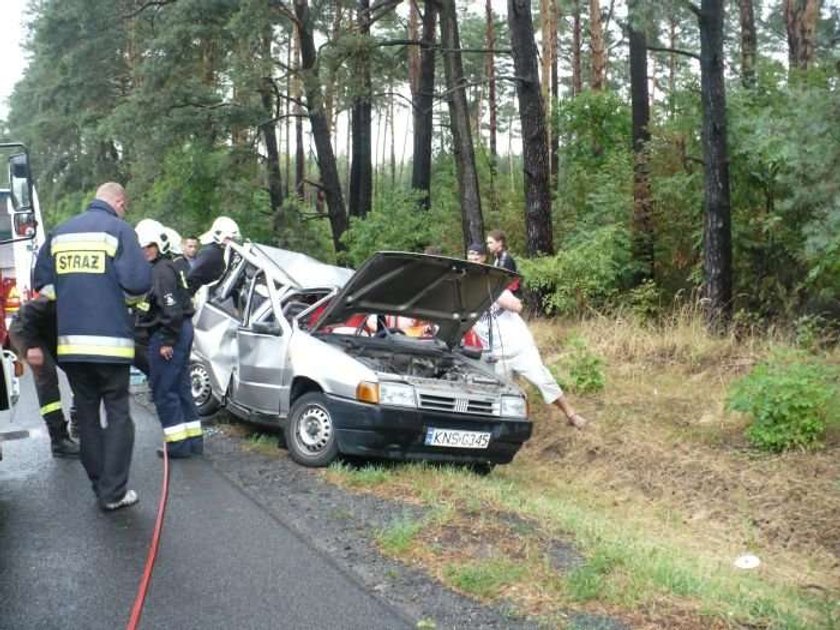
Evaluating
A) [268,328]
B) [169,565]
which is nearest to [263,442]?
[268,328]

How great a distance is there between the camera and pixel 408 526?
5809 millimetres

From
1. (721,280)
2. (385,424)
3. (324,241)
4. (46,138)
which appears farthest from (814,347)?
(46,138)

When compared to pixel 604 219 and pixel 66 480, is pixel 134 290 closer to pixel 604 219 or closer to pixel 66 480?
pixel 66 480

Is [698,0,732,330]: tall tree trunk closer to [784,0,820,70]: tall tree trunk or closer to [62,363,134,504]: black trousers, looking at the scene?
[62,363,134,504]: black trousers

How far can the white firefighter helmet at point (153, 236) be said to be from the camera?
8.09 meters

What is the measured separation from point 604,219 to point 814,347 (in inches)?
247

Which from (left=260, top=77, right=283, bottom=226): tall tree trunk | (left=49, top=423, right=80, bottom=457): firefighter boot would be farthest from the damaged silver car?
(left=260, top=77, right=283, bottom=226): tall tree trunk

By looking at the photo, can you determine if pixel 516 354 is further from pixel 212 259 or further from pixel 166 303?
pixel 166 303

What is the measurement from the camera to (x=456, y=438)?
7590 mm

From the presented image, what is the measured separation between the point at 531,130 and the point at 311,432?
8475 mm

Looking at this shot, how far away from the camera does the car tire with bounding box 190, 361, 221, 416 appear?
995cm

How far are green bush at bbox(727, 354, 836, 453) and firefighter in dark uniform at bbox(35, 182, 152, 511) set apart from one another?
17.3 ft

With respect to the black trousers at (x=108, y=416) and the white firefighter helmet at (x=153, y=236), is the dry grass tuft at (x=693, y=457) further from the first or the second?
the black trousers at (x=108, y=416)

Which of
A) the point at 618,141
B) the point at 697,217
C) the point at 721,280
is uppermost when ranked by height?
the point at 618,141
